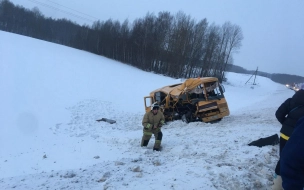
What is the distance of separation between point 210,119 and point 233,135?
11.6ft

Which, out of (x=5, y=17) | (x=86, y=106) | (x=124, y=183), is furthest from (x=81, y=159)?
(x=5, y=17)

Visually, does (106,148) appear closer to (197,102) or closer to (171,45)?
(197,102)

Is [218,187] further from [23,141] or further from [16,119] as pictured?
[16,119]

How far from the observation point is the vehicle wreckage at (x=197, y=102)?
41.4ft

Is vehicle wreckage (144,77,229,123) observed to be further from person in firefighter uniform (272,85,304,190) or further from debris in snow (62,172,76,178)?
person in firefighter uniform (272,85,304,190)

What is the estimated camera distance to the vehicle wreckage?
12609 millimetres

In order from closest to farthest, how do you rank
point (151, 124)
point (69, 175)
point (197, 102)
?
point (69, 175)
point (151, 124)
point (197, 102)

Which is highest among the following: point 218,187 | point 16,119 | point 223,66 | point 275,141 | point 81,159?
point 223,66

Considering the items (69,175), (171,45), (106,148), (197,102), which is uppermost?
(171,45)

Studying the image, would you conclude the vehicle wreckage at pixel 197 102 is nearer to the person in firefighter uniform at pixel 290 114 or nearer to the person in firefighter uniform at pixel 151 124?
the person in firefighter uniform at pixel 151 124

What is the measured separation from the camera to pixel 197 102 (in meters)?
12.6

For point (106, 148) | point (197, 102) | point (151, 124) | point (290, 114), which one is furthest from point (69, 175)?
point (197, 102)

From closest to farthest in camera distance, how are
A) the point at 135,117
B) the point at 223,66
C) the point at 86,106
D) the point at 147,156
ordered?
the point at 147,156 → the point at 135,117 → the point at 86,106 → the point at 223,66

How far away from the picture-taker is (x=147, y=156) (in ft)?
23.4
